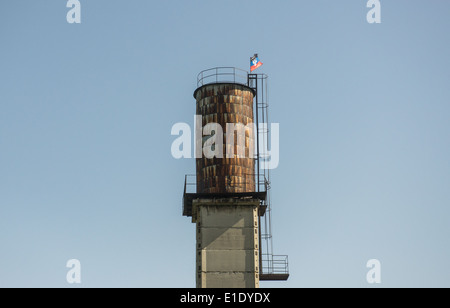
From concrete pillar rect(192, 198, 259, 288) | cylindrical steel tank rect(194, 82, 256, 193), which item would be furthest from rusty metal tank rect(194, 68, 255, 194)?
concrete pillar rect(192, 198, 259, 288)

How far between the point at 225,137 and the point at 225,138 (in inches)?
2.4

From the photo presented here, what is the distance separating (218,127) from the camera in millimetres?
41031

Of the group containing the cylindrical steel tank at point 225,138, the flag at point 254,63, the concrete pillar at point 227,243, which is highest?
the flag at point 254,63

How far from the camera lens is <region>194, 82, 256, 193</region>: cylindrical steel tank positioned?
40375 mm

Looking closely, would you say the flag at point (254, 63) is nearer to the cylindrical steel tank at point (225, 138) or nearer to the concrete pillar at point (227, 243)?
the cylindrical steel tank at point (225, 138)

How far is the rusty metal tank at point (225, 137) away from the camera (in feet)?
132

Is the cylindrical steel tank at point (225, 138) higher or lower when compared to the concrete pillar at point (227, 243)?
higher

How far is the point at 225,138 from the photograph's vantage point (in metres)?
40.8

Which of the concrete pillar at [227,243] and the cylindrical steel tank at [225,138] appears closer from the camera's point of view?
the concrete pillar at [227,243]

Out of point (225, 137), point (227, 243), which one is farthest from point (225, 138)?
point (227, 243)

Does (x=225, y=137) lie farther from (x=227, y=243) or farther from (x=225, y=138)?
(x=227, y=243)

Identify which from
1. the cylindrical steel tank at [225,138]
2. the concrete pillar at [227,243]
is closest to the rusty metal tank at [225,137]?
the cylindrical steel tank at [225,138]

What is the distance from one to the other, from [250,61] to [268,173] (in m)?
7.88
